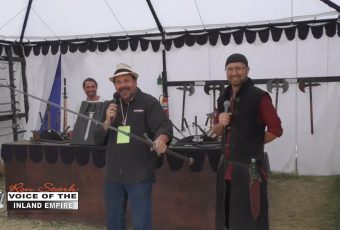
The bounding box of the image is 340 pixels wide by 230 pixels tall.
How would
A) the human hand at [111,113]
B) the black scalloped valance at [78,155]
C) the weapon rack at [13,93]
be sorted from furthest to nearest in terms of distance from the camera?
the weapon rack at [13,93] < the black scalloped valance at [78,155] < the human hand at [111,113]

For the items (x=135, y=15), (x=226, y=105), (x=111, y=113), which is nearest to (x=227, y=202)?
(x=226, y=105)

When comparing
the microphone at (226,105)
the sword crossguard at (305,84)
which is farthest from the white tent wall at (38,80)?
the microphone at (226,105)

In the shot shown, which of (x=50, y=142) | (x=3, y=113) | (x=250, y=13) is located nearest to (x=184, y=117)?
(x=250, y=13)

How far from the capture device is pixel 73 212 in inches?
142

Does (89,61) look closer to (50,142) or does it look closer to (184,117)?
(184,117)

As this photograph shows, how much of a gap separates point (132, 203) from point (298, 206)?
2.30 m

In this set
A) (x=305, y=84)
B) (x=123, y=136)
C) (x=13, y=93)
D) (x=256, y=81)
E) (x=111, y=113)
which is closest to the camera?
(x=111, y=113)

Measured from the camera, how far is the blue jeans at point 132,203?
7.88 feet

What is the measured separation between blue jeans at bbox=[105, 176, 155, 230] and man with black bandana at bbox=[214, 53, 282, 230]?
512 millimetres

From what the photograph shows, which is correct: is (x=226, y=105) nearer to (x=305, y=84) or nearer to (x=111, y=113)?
(x=111, y=113)

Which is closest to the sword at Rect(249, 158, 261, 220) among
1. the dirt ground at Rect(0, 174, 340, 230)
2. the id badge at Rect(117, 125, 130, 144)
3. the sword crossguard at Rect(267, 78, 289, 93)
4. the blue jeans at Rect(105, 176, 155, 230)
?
the blue jeans at Rect(105, 176, 155, 230)

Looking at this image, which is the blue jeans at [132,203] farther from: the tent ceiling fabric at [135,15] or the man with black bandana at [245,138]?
the tent ceiling fabric at [135,15]

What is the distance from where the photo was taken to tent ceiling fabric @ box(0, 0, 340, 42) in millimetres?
4532

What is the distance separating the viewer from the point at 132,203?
7.95ft
